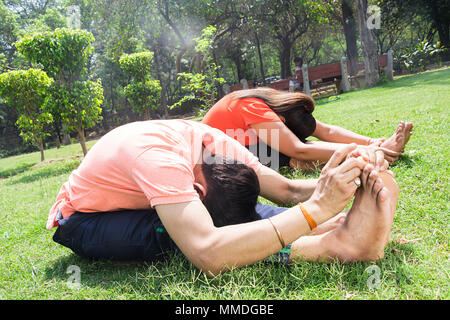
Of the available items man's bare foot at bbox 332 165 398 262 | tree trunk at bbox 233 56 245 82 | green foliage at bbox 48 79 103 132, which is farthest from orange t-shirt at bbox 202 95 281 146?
tree trunk at bbox 233 56 245 82

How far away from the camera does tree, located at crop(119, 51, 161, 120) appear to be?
11438 millimetres

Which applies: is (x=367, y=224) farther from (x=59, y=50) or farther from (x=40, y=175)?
(x=59, y=50)

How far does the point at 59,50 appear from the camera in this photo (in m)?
7.88

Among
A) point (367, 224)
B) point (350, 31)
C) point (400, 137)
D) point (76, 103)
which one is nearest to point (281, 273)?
point (367, 224)

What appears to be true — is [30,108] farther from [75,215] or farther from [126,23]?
[75,215]

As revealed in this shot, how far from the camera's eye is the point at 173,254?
1.88 meters

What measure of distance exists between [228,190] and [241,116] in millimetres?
1526

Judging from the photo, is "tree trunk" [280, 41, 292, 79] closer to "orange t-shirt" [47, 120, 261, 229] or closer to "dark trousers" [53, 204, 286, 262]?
"orange t-shirt" [47, 120, 261, 229]

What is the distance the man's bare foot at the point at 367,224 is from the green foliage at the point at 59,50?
8.25m

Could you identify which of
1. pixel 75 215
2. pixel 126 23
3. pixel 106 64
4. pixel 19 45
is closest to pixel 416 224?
pixel 75 215

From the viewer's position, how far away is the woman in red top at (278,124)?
2.96 metres

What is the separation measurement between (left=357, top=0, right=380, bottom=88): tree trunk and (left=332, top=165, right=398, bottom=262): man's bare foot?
12.2m

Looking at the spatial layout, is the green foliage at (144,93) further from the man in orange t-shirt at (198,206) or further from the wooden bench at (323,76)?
the man in orange t-shirt at (198,206)

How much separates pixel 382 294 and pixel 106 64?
25.4 metres
